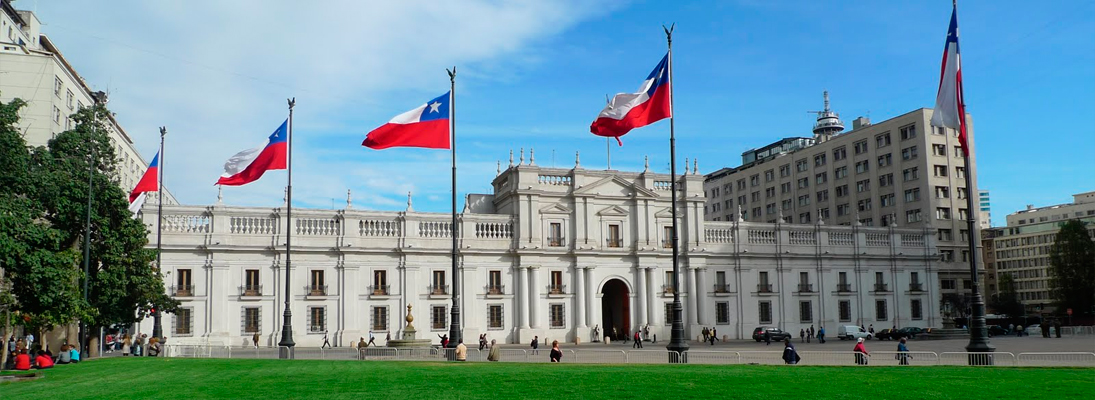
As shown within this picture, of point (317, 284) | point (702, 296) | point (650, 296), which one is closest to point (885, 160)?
point (702, 296)

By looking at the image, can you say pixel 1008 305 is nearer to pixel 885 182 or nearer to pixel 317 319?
pixel 885 182

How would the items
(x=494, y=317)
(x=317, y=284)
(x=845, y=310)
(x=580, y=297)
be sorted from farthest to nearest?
(x=845, y=310), (x=580, y=297), (x=494, y=317), (x=317, y=284)

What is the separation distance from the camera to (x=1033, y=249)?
374 ft

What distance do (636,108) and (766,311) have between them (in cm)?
3922

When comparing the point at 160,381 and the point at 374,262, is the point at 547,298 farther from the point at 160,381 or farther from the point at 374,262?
the point at 160,381

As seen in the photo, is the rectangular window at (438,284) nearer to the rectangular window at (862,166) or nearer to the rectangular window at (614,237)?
the rectangular window at (614,237)

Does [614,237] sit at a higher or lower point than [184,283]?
higher

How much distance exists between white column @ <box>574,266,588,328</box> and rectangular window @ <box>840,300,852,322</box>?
70.5ft

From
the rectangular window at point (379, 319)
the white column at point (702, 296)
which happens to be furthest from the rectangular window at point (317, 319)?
the white column at point (702, 296)

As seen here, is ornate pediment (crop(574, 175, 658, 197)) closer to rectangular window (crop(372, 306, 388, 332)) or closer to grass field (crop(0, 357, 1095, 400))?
rectangular window (crop(372, 306, 388, 332))

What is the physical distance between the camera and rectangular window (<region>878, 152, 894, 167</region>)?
87312 millimetres

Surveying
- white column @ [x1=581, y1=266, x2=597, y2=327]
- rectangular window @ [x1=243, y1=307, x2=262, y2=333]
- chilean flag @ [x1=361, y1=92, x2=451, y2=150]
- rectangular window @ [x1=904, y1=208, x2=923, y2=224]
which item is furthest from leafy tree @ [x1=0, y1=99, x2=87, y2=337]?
rectangular window @ [x1=904, y1=208, x2=923, y2=224]

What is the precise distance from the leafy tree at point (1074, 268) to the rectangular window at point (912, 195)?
1239 centimetres

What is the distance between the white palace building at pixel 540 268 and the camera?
52.7 metres
